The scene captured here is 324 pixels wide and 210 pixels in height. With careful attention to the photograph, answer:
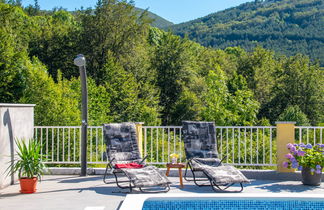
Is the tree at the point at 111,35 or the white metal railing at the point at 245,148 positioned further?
the tree at the point at 111,35

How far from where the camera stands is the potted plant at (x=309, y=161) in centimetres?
547

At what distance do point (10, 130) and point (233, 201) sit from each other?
3.33 m

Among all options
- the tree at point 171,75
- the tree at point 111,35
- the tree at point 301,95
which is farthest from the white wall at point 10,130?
the tree at point 301,95

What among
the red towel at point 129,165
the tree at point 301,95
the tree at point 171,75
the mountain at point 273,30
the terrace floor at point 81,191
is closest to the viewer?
the terrace floor at point 81,191

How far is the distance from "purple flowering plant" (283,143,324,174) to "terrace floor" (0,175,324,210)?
0.97 ft

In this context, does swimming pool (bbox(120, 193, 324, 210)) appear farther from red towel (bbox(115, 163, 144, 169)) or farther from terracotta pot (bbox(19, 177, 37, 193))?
terracotta pot (bbox(19, 177, 37, 193))

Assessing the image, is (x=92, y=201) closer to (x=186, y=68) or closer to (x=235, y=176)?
(x=235, y=176)

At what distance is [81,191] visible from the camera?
16.8ft

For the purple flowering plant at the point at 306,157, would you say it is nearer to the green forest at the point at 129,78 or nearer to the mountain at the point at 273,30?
the green forest at the point at 129,78

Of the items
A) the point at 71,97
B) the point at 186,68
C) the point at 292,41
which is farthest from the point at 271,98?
the point at 292,41

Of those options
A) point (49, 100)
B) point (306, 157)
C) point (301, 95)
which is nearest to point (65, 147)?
point (49, 100)

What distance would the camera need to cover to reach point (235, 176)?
501cm

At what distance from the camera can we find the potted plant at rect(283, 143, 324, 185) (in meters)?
5.47

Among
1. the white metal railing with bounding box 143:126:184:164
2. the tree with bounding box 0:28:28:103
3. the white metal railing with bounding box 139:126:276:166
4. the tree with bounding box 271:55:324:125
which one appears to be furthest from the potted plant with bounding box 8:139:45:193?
the tree with bounding box 271:55:324:125
